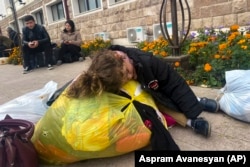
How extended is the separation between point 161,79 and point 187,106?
292 millimetres

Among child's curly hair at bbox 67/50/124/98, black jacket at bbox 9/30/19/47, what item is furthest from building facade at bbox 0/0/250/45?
child's curly hair at bbox 67/50/124/98

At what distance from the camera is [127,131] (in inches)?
69.2

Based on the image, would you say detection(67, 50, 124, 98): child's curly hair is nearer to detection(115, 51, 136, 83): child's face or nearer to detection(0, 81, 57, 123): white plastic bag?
detection(115, 51, 136, 83): child's face

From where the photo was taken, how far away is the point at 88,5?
9016 mm

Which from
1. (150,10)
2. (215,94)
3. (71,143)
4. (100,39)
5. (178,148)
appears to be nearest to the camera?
(71,143)

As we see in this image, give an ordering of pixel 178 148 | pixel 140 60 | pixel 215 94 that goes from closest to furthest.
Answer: pixel 178 148
pixel 140 60
pixel 215 94

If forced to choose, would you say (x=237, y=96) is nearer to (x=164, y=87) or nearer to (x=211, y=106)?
(x=211, y=106)

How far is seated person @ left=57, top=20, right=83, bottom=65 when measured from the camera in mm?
6504

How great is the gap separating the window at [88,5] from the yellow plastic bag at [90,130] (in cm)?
700

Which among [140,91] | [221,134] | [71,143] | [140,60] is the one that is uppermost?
[140,60]

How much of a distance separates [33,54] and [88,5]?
11.0 feet

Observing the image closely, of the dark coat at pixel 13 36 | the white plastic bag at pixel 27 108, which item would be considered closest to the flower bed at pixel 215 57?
the white plastic bag at pixel 27 108

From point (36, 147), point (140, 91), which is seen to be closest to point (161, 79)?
point (140, 91)

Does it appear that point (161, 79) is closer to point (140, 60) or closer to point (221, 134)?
point (140, 60)
